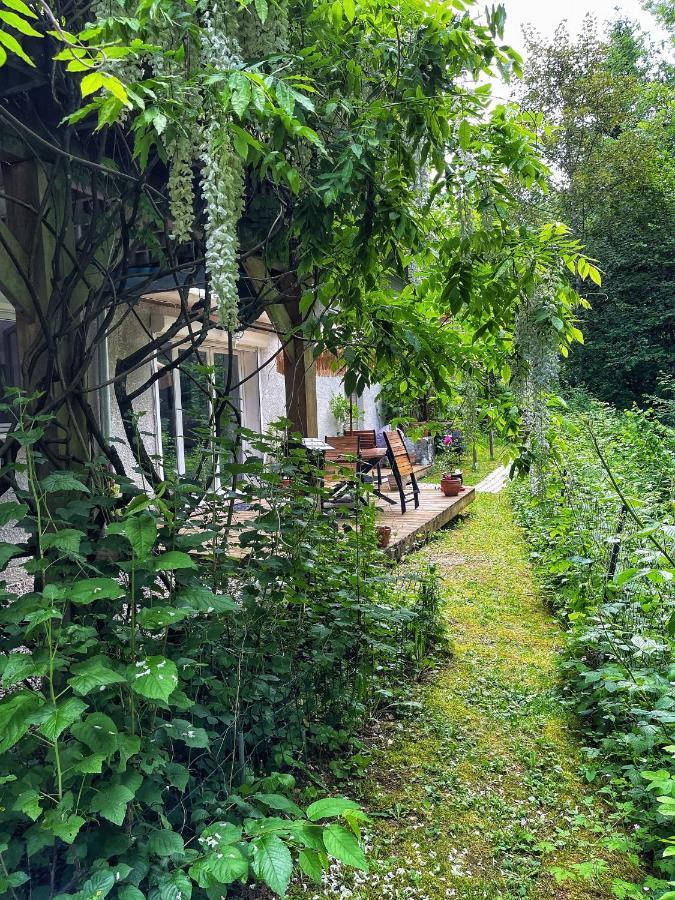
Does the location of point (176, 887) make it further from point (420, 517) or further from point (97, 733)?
point (420, 517)

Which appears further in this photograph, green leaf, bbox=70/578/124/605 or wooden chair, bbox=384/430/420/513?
wooden chair, bbox=384/430/420/513

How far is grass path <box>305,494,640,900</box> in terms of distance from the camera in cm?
177

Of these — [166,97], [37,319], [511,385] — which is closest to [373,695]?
[511,385]

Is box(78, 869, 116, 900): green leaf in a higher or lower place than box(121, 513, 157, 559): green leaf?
lower

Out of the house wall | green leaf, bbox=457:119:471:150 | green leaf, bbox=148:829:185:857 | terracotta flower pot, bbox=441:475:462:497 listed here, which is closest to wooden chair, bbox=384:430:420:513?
the house wall

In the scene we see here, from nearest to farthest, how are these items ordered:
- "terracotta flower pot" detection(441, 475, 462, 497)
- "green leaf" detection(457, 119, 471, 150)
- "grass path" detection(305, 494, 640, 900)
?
1. "grass path" detection(305, 494, 640, 900)
2. "green leaf" detection(457, 119, 471, 150)
3. "terracotta flower pot" detection(441, 475, 462, 497)

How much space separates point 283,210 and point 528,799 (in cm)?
228

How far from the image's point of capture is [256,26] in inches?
72.3

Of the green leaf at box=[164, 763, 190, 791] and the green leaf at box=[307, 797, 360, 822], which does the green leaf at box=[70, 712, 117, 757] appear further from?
the green leaf at box=[307, 797, 360, 822]

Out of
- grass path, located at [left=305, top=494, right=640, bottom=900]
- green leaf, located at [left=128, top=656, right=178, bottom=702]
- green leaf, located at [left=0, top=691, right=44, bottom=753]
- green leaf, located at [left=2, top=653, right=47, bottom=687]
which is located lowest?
grass path, located at [left=305, top=494, right=640, bottom=900]

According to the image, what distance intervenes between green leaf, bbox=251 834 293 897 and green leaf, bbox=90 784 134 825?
0.25m

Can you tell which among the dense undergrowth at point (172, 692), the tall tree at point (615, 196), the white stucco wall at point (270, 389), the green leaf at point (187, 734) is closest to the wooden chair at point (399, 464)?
the white stucco wall at point (270, 389)

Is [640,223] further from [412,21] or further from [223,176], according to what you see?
[223,176]

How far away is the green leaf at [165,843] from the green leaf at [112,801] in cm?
15
